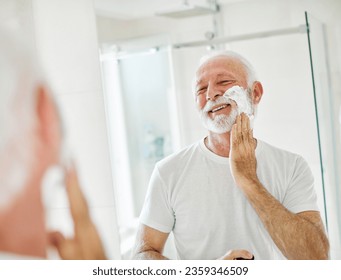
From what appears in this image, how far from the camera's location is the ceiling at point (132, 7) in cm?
186

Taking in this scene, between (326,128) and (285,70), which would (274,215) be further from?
(285,70)

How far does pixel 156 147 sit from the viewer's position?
189 cm

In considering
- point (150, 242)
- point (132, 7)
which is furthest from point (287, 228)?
point (132, 7)

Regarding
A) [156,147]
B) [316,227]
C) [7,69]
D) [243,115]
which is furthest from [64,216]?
[316,227]

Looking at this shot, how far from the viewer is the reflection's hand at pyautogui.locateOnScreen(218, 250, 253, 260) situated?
1791mm

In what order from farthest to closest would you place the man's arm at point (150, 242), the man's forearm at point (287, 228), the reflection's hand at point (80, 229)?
the reflection's hand at point (80, 229) → the man's arm at point (150, 242) → the man's forearm at point (287, 228)

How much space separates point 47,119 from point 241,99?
0.64m

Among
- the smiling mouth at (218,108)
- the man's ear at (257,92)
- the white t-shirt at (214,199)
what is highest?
the man's ear at (257,92)

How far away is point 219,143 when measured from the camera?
5.90 feet

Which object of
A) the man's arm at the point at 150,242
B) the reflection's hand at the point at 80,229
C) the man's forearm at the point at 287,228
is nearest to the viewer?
the man's forearm at the point at 287,228

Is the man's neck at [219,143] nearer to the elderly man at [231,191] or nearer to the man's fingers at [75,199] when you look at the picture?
the elderly man at [231,191]

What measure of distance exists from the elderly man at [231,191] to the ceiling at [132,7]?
23cm

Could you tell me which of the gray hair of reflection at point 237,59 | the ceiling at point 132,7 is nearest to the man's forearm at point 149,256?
the gray hair of reflection at point 237,59
